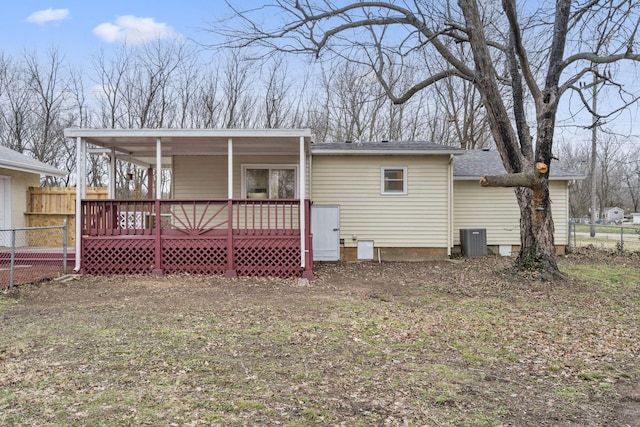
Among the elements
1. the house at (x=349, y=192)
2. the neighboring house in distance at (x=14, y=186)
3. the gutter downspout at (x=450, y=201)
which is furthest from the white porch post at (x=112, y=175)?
the gutter downspout at (x=450, y=201)

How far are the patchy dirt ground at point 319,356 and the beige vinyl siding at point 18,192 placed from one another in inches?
194

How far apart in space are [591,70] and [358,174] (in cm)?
582

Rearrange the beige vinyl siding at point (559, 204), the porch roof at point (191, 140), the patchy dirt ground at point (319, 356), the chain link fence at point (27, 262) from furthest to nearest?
the beige vinyl siding at point (559, 204), the porch roof at point (191, 140), the chain link fence at point (27, 262), the patchy dirt ground at point (319, 356)

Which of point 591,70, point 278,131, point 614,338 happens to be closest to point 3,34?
point 278,131

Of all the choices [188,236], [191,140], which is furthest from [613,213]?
[188,236]

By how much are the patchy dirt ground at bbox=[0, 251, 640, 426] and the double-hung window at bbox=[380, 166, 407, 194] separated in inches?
178

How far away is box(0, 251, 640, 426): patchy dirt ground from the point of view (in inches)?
121

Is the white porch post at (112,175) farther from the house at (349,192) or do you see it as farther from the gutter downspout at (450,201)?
the gutter downspout at (450,201)

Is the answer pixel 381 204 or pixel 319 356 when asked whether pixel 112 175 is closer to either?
pixel 381 204

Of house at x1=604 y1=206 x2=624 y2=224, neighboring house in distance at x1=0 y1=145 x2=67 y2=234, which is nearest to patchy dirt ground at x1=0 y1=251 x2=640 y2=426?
neighboring house in distance at x1=0 y1=145 x2=67 y2=234

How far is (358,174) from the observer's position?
11.9 m

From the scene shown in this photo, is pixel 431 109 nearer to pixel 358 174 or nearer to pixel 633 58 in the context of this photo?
pixel 358 174

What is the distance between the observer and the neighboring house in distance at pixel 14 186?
11.2m

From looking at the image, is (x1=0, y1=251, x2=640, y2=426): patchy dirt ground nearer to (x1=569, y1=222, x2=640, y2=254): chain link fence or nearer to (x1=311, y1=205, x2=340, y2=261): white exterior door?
(x1=311, y1=205, x2=340, y2=261): white exterior door
